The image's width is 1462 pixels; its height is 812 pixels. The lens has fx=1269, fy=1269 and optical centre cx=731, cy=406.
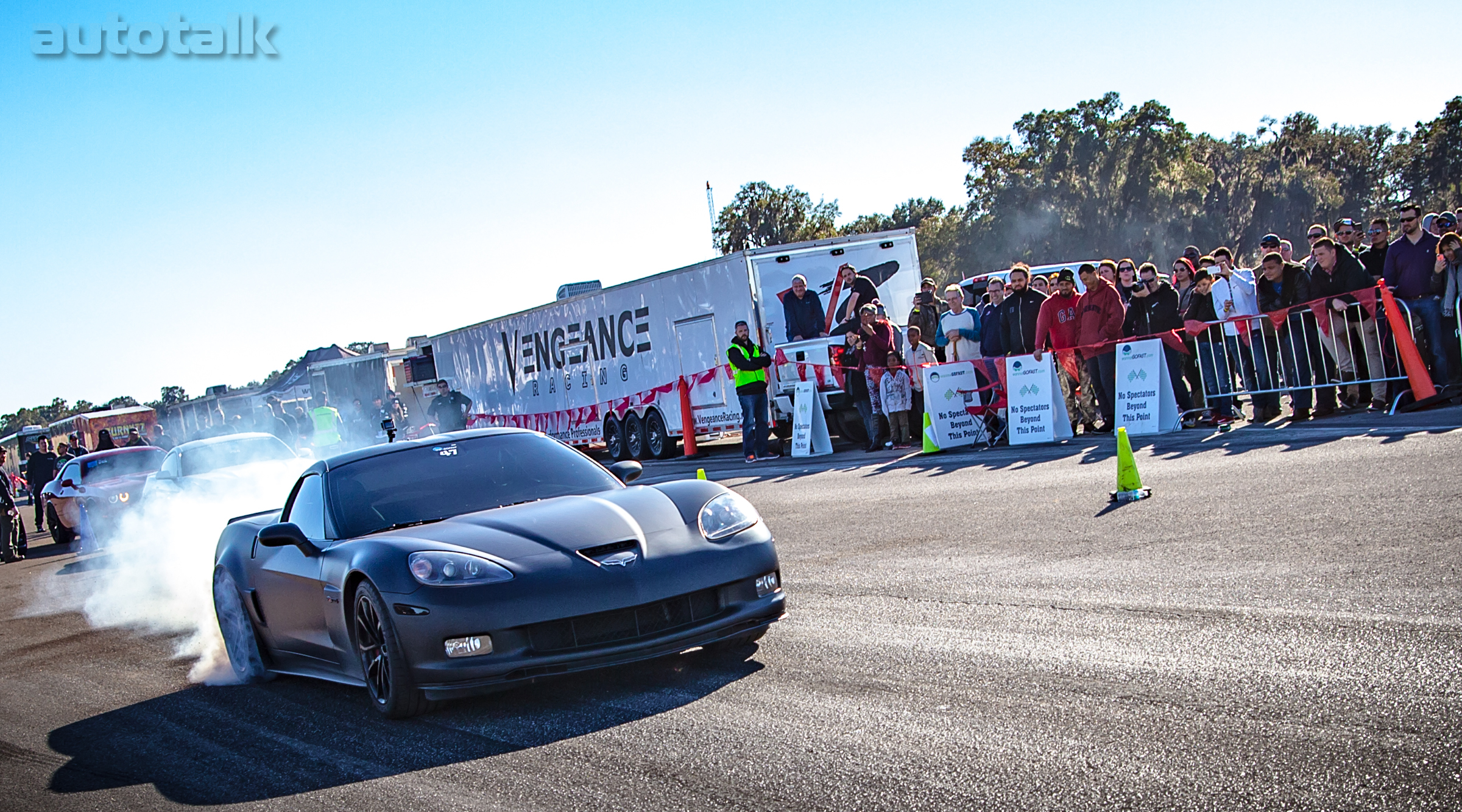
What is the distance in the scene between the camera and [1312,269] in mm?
14609

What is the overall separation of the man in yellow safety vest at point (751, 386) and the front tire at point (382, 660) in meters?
12.7

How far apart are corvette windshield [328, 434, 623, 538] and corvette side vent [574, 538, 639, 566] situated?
102 centimetres

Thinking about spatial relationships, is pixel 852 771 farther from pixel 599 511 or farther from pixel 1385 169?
pixel 1385 169

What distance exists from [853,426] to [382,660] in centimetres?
1368

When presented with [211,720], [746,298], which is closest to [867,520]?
[211,720]

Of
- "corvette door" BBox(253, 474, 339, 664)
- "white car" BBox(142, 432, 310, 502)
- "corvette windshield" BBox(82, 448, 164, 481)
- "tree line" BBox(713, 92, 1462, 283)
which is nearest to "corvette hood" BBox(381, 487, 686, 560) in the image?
"corvette door" BBox(253, 474, 339, 664)

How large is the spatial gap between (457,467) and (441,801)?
263cm

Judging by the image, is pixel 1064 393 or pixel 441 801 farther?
pixel 1064 393

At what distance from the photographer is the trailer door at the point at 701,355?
20.9 meters

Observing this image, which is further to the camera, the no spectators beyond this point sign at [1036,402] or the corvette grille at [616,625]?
the no spectators beyond this point sign at [1036,402]

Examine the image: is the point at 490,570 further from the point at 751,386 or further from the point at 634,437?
the point at 634,437

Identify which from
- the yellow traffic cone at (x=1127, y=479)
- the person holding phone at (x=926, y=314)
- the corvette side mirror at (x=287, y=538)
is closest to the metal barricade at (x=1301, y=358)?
the person holding phone at (x=926, y=314)

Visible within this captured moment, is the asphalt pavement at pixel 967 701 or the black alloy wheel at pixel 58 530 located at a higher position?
the black alloy wheel at pixel 58 530

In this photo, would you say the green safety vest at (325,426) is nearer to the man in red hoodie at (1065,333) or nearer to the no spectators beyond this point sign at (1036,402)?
the no spectators beyond this point sign at (1036,402)
